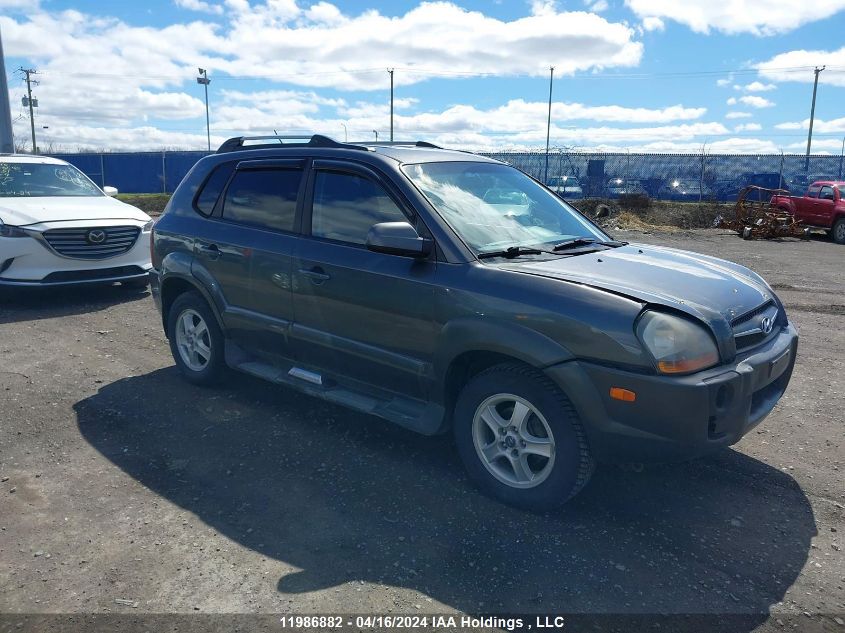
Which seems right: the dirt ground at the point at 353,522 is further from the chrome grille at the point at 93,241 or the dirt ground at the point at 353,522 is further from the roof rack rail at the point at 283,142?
the chrome grille at the point at 93,241

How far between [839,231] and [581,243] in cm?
1871

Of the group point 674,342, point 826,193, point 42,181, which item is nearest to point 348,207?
point 674,342

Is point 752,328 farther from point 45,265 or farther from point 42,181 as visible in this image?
point 42,181

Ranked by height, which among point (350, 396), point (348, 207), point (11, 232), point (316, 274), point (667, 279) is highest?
point (348, 207)

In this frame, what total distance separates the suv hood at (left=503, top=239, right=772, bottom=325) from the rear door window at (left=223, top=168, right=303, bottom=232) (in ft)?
5.76

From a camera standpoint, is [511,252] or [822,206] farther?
[822,206]

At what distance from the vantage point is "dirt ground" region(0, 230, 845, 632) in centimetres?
295

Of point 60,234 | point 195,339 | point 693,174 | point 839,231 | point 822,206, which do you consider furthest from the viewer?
point 693,174

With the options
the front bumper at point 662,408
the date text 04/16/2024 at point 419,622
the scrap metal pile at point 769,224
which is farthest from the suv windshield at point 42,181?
the scrap metal pile at point 769,224

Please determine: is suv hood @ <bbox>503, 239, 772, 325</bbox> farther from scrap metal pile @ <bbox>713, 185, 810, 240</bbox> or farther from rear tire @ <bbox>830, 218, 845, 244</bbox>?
rear tire @ <bbox>830, 218, 845, 244</bbox>

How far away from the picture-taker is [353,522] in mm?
3545

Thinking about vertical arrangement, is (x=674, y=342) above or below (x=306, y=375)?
above

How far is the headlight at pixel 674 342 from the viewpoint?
312cm

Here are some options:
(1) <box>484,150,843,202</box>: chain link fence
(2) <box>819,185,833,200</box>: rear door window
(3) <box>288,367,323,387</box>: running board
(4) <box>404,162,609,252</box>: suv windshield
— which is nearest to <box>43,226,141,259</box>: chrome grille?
(3) <box>288,367,323,387</box>: running board
